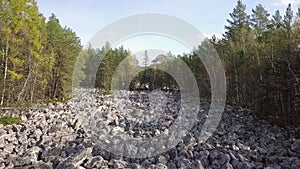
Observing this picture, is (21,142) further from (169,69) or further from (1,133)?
(169,69)

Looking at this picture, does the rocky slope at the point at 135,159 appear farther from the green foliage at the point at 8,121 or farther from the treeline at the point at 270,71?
the treeline at the point at 270,71

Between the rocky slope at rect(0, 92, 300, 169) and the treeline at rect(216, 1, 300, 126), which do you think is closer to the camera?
the rocky slope at rect(0, 92, 300, 169)

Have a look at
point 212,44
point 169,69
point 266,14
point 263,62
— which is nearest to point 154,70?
point 169,69

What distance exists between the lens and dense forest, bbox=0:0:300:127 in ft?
50.4

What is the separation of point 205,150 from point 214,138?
2.56 meters

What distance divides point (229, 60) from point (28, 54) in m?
17.3

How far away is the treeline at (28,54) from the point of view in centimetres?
1709

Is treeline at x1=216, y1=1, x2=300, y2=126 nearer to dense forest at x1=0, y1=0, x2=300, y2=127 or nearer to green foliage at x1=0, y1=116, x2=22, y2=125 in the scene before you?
dense forest at x1=0, y1=0, x2=300, y2=127

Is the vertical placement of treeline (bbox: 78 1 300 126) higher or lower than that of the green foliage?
higher

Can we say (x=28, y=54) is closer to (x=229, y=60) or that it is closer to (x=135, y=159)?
(x=135, y=159)

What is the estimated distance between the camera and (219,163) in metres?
8.22

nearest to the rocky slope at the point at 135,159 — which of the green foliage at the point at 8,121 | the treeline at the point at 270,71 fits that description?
the green foliage at the point at 8,121

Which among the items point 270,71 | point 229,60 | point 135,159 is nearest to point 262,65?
point 270,71

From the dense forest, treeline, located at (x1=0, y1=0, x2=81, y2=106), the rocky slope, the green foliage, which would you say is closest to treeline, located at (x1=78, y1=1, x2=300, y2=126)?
the dense forest
